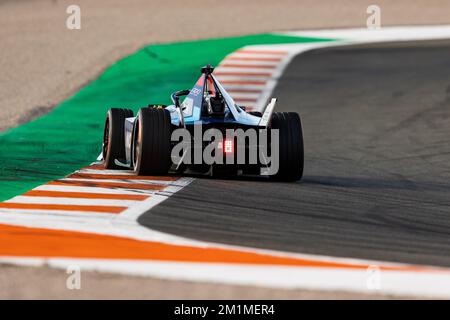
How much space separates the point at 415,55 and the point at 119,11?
14.1 metres

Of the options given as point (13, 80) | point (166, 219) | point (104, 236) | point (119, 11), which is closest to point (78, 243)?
point (104, 236)

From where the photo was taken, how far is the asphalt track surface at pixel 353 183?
11172 mm

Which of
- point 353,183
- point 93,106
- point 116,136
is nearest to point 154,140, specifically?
point 116,136

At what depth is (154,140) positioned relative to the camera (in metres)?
14.5

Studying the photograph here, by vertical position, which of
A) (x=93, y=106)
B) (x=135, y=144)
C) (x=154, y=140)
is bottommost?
(x=93, y=106)

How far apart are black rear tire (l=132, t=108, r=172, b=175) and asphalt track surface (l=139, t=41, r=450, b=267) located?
19.0 inches

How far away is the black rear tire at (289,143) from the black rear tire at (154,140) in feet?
4.26

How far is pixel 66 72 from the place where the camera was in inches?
1096

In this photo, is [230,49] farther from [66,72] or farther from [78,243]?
[78,243]

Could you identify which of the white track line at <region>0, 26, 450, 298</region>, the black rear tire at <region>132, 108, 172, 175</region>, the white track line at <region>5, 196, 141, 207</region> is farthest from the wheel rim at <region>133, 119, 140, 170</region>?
the white track line at <region>0, 26, 450, 298</region>

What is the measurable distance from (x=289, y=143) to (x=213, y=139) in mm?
994

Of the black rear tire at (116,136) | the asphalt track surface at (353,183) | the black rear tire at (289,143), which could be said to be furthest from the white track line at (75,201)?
the black rear tire at (116,136)

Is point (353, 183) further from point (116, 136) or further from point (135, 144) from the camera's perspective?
point (116, 136)

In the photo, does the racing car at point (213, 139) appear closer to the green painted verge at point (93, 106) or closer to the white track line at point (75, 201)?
the green painted verge at point (93, 106)
